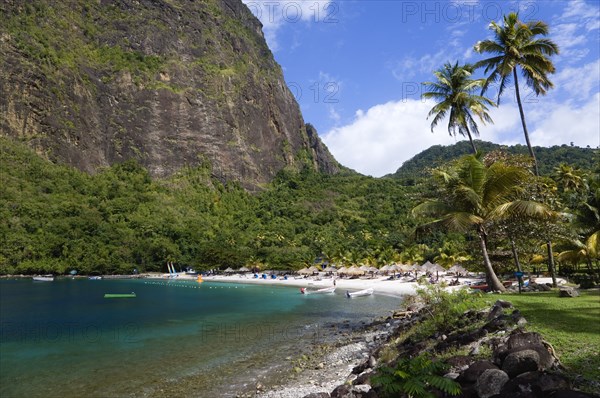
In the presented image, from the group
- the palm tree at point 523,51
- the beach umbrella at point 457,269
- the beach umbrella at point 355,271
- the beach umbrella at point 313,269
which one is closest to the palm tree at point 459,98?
the palm tree at point 523,51

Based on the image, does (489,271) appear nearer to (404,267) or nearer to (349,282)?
(349,282)

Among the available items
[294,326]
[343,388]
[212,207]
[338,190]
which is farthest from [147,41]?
[343,388]

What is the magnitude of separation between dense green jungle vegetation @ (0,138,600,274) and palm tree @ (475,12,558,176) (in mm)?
50371

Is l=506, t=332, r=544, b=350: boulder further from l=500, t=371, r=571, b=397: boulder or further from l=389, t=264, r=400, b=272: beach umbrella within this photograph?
l=389, t=264, r=400, b=272: beach umbrella

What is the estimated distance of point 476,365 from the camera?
287 inches

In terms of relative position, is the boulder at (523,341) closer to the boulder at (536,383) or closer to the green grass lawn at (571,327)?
the green grass lawn at (571,327)

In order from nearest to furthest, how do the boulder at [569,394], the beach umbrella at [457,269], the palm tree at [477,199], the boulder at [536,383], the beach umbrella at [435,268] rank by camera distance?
the boulder at [569,394] → the boulder at [536,383] → the palm tree at [477,199] → the beach umbrella at [457,269] → the beach umbrella at [435,268]

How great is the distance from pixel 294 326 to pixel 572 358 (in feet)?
70.8

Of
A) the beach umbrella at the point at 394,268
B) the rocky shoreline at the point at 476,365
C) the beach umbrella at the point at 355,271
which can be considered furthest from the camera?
the beach umbrella at the point at 355,271

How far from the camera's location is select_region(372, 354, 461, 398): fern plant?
634 centimetres

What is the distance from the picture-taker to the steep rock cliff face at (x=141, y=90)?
11806 cm

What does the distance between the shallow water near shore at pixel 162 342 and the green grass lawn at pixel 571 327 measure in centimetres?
1041

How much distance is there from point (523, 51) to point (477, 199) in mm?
9140

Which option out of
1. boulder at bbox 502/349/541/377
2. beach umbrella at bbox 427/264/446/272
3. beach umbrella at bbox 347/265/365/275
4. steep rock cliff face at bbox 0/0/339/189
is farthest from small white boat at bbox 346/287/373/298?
steep rock cliff face at bbox 0/0/339/189
